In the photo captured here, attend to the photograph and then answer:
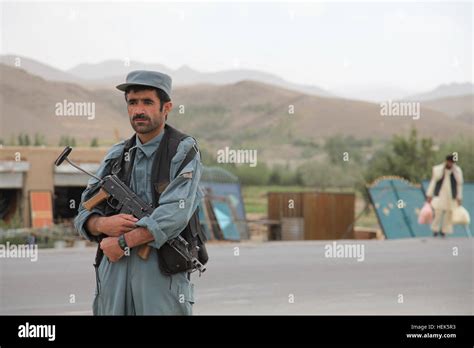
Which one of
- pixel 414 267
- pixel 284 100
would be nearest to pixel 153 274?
pixel 414 267

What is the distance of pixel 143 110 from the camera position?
Answer: 15.6ft

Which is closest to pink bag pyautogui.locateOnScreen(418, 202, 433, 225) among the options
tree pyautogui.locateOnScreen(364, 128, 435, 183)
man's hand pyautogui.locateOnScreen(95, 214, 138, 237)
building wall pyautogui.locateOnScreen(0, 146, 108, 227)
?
building wall pyautogui.locateOnScreen(0, 146, 108, 227)

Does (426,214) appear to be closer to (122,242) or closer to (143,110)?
(143,110)

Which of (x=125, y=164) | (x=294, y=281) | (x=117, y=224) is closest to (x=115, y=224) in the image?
(x=117, y=224)

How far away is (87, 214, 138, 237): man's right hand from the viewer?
465cm

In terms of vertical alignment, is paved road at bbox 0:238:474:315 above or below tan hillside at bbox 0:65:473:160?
below

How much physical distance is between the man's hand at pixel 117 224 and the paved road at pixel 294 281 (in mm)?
4927

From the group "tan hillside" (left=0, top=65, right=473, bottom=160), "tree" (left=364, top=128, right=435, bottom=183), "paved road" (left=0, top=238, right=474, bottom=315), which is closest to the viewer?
"paved road" (left=0, top=238, right=474, bottom=315)

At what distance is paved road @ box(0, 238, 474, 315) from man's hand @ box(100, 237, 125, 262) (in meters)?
4.96

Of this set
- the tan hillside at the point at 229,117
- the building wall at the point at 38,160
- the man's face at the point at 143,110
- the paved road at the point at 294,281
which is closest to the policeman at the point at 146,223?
the man's face at the point at 143,110

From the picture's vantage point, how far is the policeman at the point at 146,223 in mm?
4613

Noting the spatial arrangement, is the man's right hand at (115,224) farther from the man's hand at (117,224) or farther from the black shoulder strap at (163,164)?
the black shoulder strap at (163,164)

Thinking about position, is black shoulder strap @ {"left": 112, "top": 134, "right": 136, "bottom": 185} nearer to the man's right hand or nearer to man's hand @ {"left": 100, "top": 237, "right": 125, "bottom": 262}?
the man's right hand
